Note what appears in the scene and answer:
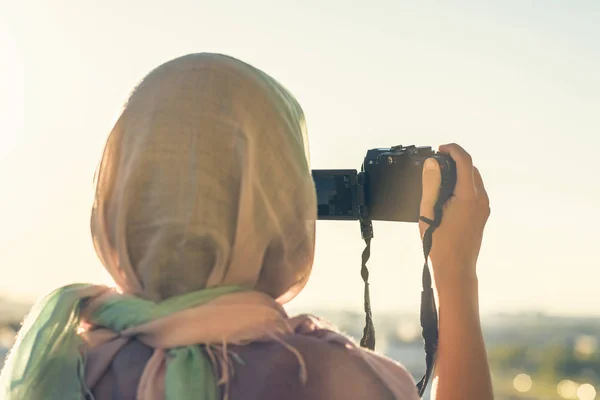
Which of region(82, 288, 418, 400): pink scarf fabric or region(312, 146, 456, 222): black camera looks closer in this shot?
region(82, 288, 418, 400): pink scarf fabric

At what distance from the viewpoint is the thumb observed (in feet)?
4.96

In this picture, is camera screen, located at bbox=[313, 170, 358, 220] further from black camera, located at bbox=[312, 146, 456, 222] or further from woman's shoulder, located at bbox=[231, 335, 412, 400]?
woman's shoulder, located at bbox=[231, 335, 412, 400]

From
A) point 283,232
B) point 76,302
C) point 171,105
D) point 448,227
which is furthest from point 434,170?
point 76,302

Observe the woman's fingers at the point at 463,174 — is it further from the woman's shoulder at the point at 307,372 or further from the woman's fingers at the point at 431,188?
the woman's shoulder at the point at 307,372

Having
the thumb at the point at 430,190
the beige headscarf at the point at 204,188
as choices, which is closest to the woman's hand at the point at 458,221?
the thumb at the point at 430,190

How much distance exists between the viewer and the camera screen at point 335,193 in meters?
1.58

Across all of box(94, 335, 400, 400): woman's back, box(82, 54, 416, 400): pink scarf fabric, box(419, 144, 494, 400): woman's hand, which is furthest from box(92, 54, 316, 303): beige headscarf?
box(419, 144, 494, 400): woman's hand

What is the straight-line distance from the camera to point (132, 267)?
1.16 m

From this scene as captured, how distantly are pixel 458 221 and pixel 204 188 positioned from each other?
549 millimetres

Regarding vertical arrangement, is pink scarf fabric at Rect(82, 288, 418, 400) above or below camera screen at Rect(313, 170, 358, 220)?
below

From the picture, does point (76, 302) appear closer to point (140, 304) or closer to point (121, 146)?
point (140, 304)

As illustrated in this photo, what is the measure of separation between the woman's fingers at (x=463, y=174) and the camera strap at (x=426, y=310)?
0.05 meters

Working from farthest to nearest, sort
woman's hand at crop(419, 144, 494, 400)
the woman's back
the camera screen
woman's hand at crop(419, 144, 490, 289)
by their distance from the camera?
the camera screen → woman's hand at crop(419, 144, 490, 289) → woman's hand at crop(419, 144, 494, 400) → the woman's back

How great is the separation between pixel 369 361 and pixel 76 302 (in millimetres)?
425
